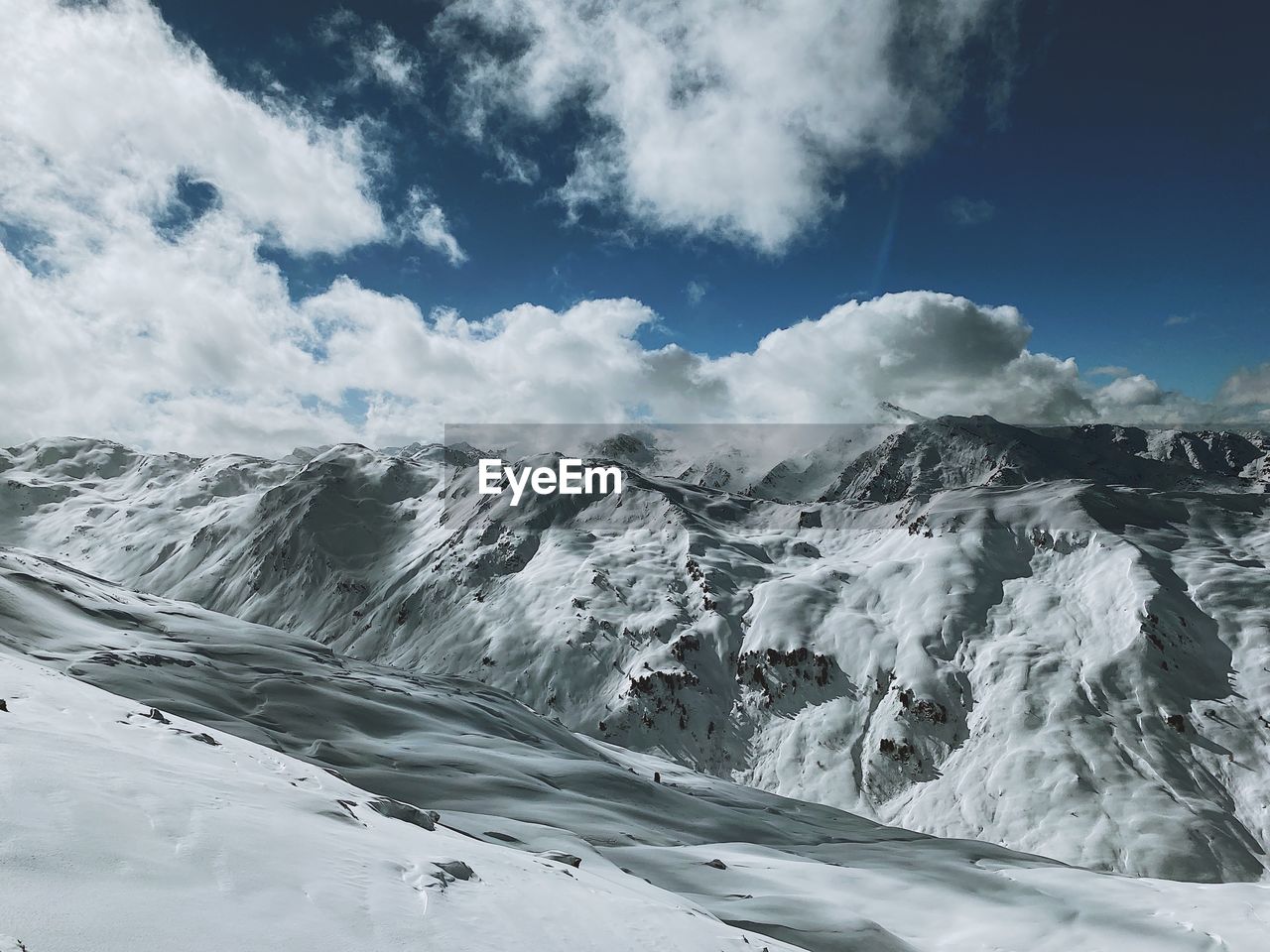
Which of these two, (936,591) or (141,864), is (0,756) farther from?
(936,591)

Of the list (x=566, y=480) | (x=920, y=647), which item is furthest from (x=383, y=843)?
(x=566, y=480)

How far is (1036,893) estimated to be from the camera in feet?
94.5

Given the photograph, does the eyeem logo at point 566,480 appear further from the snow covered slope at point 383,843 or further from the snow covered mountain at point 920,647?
the snow covered slope at point 383,843

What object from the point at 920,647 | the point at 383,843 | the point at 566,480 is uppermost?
the point at 566,480

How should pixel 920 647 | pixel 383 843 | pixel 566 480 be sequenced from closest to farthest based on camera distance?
pixel 383 843 < pixel 920 647 < pixel 566 480

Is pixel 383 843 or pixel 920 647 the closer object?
pixel 383 843

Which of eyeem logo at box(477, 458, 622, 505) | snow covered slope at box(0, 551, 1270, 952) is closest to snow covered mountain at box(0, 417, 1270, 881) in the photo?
eyeem logo at box(477, 458, 622, 505)

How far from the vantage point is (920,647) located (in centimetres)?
9588

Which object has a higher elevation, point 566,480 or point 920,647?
point 566,480

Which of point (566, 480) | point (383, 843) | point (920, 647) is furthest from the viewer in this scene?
point (566, 480)

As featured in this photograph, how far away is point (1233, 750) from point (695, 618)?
2653 inches

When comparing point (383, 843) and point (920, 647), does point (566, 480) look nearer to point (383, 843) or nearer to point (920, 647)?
point (920, 647)

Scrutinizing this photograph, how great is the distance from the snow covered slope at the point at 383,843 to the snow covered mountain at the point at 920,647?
32762 millimetres

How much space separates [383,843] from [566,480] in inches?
5902
